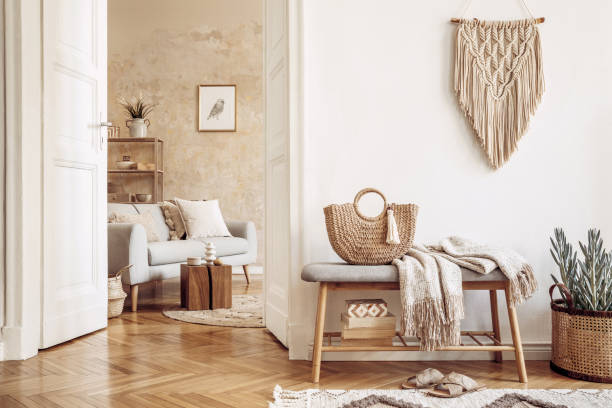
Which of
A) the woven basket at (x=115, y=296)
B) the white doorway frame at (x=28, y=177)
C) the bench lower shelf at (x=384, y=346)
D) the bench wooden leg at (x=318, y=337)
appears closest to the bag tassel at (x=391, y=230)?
the bench lower shelf at (x=384, y=346)

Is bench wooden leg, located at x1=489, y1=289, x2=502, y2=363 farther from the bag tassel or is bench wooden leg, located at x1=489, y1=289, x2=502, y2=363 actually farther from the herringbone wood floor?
the bag tassel

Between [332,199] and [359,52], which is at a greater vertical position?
[359,52]

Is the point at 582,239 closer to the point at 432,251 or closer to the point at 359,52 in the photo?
the point at 432,251

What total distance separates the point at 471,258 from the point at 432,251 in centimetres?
25

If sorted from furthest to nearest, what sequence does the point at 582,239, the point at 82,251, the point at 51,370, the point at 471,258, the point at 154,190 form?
the point at 154,190 < the point at 82,251 < the point at 582,239 < the point at 51,370 < the point at 471,258

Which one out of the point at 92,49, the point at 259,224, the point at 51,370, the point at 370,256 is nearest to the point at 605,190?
the point at 370,256

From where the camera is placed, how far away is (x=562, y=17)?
2.40 meters

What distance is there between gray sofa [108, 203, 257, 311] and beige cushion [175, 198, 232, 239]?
10cm

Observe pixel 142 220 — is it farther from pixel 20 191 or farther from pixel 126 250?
pixel 20 191

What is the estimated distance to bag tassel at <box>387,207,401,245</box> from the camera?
2023 millimetres

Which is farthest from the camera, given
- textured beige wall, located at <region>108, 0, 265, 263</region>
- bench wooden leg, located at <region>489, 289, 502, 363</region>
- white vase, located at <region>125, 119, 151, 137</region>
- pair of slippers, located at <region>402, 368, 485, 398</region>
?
textured beige wall, located at <region>108, 0, 265, 263</region>

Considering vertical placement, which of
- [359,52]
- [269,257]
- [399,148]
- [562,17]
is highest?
[562,17]

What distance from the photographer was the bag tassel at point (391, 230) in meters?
2.02

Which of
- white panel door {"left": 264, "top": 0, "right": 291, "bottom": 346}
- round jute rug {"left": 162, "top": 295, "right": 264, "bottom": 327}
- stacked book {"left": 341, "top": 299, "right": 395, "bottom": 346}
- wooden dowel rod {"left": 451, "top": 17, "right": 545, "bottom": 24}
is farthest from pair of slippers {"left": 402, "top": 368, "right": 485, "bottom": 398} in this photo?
wooden dowel rod {"left": 451, "top": 17, "right": 545, "bottom": 24}
